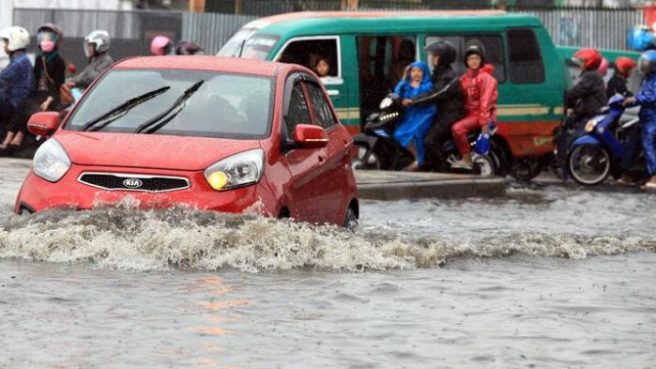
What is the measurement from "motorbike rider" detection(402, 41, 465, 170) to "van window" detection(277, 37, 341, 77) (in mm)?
975

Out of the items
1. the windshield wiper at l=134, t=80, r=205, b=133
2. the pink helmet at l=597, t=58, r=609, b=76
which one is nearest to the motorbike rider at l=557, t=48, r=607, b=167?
the pink helmet at l=597, t=58, r=609, b=76

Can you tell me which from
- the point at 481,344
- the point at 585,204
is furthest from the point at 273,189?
the point at 585,204

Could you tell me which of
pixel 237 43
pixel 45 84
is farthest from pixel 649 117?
pixel 45 84

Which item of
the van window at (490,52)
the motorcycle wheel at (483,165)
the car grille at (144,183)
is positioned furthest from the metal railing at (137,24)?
the car grille at (144,183)

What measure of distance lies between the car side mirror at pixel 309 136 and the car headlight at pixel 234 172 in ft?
1.86

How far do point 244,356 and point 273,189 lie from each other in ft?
12.9

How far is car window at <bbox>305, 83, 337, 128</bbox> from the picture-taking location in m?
13.8

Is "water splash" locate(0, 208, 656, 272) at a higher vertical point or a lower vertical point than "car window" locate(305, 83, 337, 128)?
lower

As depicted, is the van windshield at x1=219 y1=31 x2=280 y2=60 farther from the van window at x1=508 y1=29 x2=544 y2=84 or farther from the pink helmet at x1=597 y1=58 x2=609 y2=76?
the pink helmet at x1=597 y1=58 x2=609 y2=76

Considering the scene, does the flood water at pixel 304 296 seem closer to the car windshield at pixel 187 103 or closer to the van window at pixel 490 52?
the car windshield at pixel 187 103

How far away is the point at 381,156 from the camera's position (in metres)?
23.9

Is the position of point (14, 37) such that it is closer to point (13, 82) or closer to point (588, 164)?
point (13, 82)

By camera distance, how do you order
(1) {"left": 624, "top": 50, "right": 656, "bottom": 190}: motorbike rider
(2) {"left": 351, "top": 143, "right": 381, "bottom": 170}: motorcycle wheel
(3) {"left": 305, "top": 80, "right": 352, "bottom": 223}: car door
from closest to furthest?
(3) {"left": 305, "top": 80, "right": 352, "bottom": 223}: car door, (2) {"left": 351, "top": 143, "right": 381, "bottom": 170}: motorcycle wheel, (1) {"left": 624, "top": 50, "right": 656, "bottom": 190}: motorbike rider

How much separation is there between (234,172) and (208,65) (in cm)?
174
